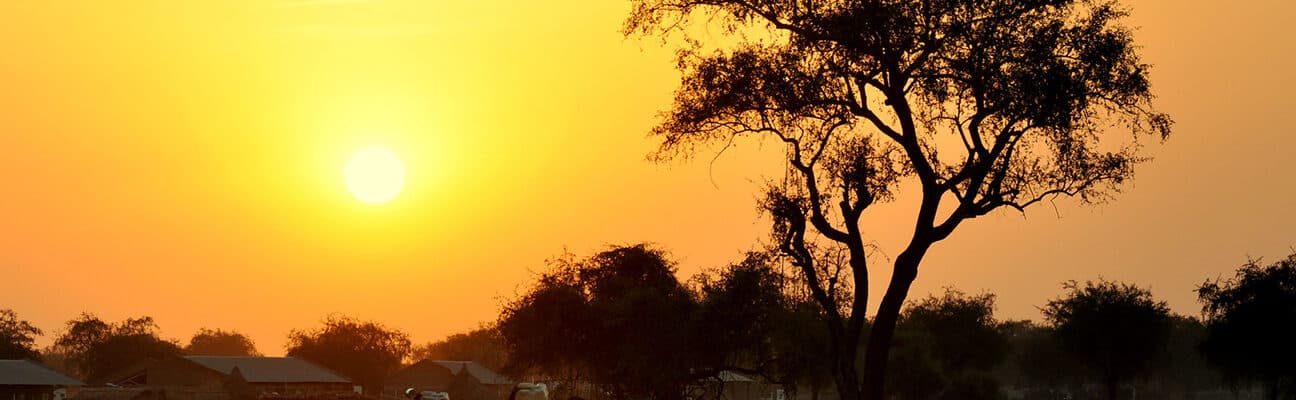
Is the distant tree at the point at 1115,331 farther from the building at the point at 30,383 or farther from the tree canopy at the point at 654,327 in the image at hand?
the building at the point at 30,383

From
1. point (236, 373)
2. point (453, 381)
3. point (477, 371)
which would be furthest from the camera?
point (477, 371)

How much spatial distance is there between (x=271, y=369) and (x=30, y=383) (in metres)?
27.1

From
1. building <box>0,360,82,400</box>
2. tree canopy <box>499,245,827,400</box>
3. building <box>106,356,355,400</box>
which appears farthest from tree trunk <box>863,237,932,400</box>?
building <box>0,360,82,400</box>

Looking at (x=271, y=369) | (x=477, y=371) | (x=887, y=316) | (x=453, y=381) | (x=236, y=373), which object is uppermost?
(x=477, y=371)

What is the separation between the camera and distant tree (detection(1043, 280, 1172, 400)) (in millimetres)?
98438

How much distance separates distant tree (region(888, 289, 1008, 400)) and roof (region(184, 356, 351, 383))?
75211 mm

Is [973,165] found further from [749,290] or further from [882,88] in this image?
[749,290]

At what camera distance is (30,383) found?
14812 centimetres

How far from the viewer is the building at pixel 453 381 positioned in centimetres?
15262

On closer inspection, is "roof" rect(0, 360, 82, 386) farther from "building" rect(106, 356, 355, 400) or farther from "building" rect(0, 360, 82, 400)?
"building" rect(106, 356, 355, 400)

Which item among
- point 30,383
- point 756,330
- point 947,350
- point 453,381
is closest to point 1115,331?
point 947,350

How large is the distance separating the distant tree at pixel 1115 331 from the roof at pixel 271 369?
3440 inches

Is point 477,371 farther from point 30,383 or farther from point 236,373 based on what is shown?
point 30,383

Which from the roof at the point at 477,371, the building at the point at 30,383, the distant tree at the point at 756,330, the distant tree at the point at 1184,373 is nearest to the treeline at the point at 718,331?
the distant tree at the point at 756,330
